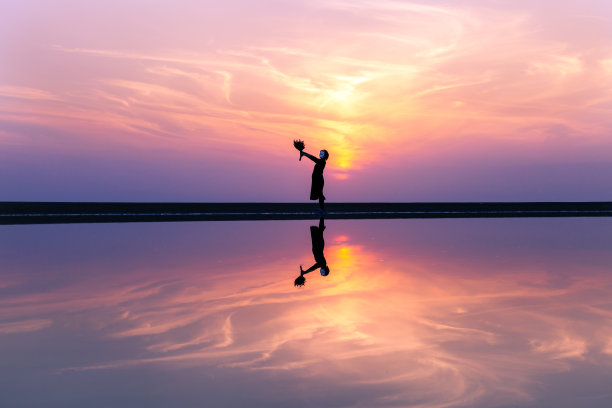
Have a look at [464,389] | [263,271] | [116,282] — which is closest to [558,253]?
[263,271]

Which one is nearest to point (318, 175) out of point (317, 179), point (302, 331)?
point (317, 179)

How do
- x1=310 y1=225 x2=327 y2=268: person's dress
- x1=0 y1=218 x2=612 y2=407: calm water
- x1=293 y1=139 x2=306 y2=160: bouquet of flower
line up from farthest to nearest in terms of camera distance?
x1=293 y1=139 x2=306 y2=160: bouquet of flower → x1=310 y1=225 x2=327 y2=268: person's dress → x1=0 y1=218 x2=612 y2=407: calm water

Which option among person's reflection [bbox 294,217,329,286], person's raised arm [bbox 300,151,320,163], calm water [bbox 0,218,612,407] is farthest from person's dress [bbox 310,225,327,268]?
person's raised arm [bbox 300,151,320,163]

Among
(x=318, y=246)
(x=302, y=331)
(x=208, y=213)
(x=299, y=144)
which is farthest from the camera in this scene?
(x=208, y=213)

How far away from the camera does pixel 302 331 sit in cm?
512

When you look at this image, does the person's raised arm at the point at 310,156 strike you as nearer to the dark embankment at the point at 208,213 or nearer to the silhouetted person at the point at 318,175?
the silhouetted person at the point at 318,175

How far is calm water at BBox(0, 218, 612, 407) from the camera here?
12.3 feet

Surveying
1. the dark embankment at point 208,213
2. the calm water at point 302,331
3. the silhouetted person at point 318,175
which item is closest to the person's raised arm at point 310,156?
the silhouetted person at point 318,175

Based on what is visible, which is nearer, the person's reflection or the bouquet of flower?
the person's reflection

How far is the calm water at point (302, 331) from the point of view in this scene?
3738 millimetres

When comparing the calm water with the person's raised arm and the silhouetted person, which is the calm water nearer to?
the person's raised arm

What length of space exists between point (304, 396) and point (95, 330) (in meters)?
2.22

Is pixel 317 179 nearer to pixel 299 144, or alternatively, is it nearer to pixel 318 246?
pixel 299 144

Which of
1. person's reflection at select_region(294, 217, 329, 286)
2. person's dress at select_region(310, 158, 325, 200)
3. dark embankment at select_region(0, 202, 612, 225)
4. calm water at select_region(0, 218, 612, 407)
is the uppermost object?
person's dress at select_region(310, 158, 325, 200)
